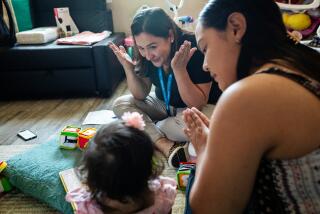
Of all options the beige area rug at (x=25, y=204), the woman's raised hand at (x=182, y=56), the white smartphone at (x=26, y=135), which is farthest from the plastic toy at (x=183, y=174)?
the white smartphone at (x=26, y=135)

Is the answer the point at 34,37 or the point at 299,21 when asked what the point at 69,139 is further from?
the point at 299,21

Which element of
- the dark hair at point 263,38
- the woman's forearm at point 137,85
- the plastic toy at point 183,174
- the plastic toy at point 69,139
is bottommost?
the plastic toy at point 183,174

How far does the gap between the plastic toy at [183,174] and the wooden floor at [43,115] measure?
3.25 feet

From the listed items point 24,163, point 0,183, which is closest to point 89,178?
point 24,163

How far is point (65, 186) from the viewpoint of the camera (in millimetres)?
1303

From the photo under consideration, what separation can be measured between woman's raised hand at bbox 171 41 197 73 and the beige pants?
34cm

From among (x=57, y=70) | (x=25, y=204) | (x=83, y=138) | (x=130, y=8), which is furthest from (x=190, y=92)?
(x=130, y=8)

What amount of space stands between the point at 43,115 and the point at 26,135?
381 millimetres

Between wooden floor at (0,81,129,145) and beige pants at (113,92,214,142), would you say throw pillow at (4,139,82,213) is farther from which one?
wooden floor at (0,81,129,145)

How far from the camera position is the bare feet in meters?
0.91

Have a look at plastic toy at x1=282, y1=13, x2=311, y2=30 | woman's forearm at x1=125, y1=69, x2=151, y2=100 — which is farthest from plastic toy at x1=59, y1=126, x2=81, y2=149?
plastic toy at x1=282, y1=13, x2=311, y2=30

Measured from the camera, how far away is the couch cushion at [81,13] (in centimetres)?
306

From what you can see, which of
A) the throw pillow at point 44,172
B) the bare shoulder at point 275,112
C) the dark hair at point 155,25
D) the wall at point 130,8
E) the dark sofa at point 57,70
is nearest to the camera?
the bare shoulder at point 275,112

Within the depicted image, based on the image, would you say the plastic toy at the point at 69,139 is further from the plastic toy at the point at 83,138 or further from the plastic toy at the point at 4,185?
the plastic toy at the point at 4,185
